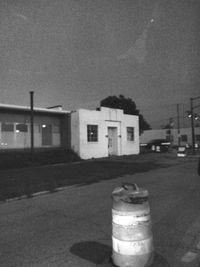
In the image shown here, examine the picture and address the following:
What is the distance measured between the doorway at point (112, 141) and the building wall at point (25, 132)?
18.1 ft

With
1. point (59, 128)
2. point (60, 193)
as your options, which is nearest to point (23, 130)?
point (59, 128)

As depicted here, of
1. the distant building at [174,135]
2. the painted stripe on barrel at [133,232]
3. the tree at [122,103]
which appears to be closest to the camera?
the painted stripe on barrel at [133,232]

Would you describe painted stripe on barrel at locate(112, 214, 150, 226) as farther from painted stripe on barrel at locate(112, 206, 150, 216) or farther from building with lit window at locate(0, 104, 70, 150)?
building with lit window at locate(0, 104, 70, 150)

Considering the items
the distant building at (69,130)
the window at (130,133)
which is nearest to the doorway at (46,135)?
the distant building at (69,130)

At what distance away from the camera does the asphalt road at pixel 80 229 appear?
13.1 ft

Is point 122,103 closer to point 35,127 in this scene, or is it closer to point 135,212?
point 35,127

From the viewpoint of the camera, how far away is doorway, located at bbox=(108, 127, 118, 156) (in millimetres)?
29812

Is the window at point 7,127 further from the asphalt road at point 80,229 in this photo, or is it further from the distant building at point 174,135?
the distant building at point 174,135

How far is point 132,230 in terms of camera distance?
349cm

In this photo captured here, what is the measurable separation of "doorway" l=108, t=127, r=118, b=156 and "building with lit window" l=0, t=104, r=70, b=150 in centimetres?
484

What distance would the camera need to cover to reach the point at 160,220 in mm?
5832

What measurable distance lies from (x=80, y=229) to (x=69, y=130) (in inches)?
882

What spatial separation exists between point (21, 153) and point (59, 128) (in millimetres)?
6114

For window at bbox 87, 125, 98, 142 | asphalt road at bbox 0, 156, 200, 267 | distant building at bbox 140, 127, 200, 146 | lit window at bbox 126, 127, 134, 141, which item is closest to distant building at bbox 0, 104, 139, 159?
window at bbox 87, 125, 98, 142
